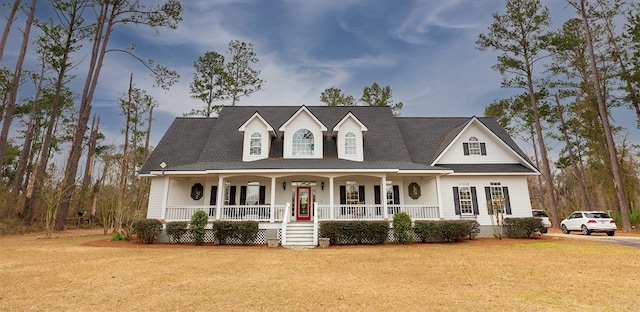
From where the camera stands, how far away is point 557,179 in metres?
47.7

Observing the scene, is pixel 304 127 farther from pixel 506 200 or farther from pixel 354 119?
pixel 506 200

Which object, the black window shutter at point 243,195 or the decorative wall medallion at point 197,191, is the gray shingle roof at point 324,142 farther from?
the black window shutter at point 243,195

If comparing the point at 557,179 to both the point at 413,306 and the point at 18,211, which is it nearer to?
the point at 413,306

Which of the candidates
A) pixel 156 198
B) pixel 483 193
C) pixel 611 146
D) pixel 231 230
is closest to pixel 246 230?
pixel 231 230

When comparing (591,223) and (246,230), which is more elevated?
(591,223)

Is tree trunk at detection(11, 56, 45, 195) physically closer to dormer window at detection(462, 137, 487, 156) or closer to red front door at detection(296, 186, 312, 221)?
red front door at detection(296, 186, 312, 221)

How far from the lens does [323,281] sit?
23.4 ft

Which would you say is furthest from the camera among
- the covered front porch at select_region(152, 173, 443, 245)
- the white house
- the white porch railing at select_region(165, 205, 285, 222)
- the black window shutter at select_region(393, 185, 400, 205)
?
A: the black window shutter at select_region(393, 185, 400, 205)

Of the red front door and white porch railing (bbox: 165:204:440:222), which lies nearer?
white porch railing (bbox: 165:204:440:222)

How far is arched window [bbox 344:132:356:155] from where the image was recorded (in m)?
18.6

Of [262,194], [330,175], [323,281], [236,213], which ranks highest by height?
[330,175]

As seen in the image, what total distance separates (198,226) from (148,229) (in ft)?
8.51

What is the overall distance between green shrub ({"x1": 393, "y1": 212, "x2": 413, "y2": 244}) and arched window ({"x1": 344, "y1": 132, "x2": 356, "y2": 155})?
5399 millimetres

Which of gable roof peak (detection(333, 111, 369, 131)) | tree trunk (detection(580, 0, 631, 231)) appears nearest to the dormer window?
gable roof peak (detection(333, 111, 369, 131))
